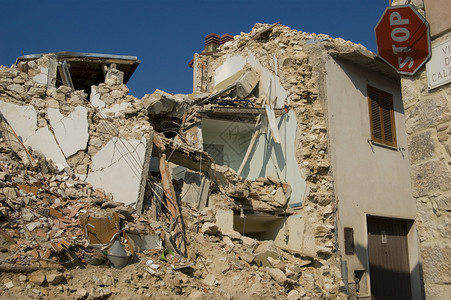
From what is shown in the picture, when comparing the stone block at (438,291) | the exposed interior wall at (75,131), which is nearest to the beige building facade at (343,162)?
the exposed interior wall at (75,131)

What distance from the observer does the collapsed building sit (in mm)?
8719

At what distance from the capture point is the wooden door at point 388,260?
10.5 m

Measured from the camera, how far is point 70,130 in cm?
892

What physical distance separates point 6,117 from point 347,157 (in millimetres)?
7768

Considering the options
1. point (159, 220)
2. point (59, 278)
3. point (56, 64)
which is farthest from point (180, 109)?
point (59, 278)

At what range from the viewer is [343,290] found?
941cm

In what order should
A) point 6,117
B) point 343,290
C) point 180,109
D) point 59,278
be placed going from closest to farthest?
point 59,278
point 6,117
point 343,290
point 180,109

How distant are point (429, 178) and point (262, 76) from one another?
891 cm

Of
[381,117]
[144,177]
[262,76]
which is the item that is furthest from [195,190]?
[381,117]

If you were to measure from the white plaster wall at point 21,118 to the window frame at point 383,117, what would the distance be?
8294 millimetres

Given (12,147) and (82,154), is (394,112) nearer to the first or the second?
(82,154)

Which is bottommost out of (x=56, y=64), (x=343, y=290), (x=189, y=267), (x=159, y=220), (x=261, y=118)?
(x=343, y=290)

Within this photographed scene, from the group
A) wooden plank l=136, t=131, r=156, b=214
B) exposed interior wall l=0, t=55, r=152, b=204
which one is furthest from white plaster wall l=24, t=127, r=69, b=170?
wooden plank l=136, t=131, r=156, b=214

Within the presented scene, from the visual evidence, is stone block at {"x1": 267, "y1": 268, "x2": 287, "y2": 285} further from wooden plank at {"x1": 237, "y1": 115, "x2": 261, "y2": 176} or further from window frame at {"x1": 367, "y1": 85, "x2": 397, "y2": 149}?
window frame at {"x1": 367, "y1": 85, "x2": 397, "y2": 149}
